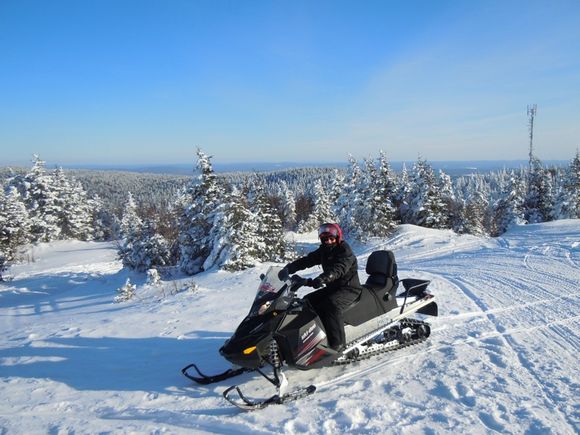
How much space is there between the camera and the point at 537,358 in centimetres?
488

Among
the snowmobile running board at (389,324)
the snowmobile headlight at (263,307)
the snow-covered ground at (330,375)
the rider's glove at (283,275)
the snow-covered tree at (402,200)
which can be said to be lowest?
the snow-covered tree at (402,200)

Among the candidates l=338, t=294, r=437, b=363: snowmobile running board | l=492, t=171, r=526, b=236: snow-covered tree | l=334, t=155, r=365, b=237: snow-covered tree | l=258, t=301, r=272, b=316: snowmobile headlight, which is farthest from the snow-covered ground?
l=492, t=171, r=526, b=236: snow-covered tree

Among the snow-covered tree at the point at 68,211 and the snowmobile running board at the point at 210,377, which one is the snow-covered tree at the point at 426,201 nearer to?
the snowmobile running board at the point at 210,377

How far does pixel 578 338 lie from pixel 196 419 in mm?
5214

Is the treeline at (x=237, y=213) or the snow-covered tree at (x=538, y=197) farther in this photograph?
the snow-covered tree at (x=538, y=197)

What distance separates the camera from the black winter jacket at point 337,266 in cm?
476

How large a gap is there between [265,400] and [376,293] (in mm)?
2071

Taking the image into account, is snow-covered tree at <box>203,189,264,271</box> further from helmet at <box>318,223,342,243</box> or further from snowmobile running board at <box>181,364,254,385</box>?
helmet at <box>318,223,342,243</box>

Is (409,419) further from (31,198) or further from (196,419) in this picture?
(31,198)

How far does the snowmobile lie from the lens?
13.9 ft

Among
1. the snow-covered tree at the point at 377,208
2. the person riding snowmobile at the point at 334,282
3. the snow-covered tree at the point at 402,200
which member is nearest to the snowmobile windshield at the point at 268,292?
the person riding snowmobile at the point at 334,282

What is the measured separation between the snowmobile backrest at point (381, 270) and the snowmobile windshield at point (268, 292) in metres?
1.42

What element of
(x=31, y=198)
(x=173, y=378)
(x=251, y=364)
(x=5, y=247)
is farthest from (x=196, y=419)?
(x=31, y=198)

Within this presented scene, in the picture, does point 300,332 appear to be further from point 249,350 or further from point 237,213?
point 237,213
